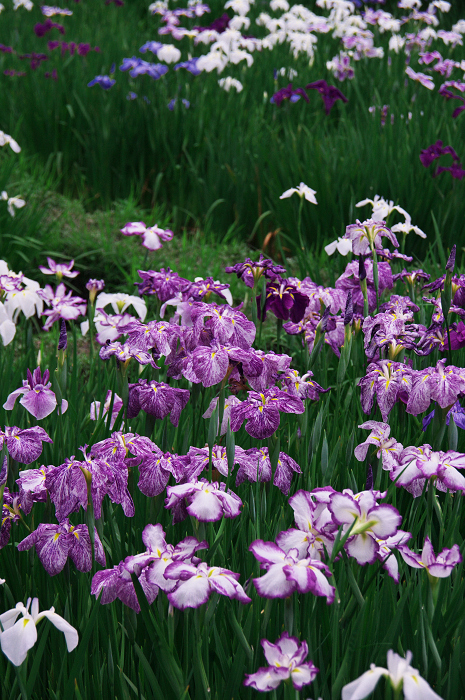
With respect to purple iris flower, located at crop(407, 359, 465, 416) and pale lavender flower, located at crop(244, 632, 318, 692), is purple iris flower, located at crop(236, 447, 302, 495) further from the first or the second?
pale lavender flower, located at crop(244, 632, 318, 692)

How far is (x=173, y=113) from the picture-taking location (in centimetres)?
407

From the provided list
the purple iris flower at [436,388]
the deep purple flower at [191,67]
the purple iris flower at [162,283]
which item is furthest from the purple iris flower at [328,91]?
the purple iris flower at [436,388]

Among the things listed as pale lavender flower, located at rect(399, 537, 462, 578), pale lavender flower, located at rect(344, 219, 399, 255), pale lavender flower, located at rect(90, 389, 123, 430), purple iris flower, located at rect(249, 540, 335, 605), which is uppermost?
pale lavender flower, located at rect(344, 219, 399, 255)

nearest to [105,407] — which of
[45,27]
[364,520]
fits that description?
[364,520]

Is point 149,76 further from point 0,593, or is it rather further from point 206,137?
point 0,593

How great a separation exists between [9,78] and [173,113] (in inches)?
71.7

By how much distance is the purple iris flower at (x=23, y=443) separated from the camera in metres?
1.12

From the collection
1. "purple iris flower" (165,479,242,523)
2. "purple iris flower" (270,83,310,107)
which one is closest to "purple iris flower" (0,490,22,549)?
"purple iris flower" (165,479,242,523)

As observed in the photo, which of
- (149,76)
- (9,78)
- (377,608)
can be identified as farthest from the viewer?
(9,78)

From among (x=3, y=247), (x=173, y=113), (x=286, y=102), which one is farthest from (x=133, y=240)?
(x=286, y=102)

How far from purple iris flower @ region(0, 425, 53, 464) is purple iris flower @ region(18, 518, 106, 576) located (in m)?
0.15

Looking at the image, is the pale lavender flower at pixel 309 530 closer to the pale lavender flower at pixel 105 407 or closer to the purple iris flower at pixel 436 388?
the purple iris flower at pixel 436 388

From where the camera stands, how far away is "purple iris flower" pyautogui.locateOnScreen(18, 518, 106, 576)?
100cm

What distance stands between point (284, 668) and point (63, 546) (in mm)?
424
